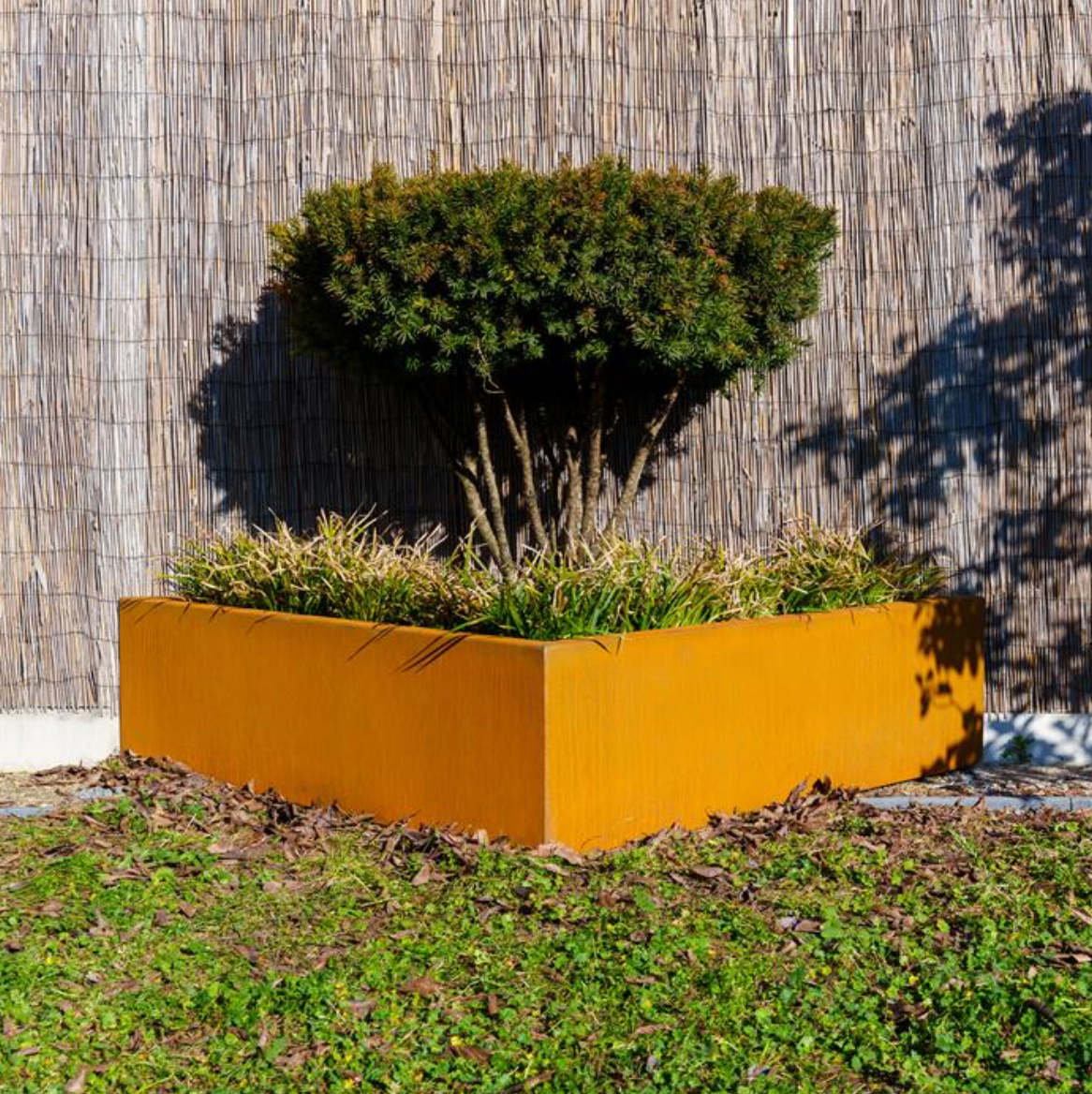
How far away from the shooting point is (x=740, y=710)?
538 cm

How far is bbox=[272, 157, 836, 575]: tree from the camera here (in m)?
5.70

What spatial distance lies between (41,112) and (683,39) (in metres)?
3.23

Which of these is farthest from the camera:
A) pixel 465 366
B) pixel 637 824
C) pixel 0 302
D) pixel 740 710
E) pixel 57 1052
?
pixel 0 302

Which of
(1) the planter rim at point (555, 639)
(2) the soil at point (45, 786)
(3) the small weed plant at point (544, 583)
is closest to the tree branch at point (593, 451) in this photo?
(3) the small weed plant at point (544, 583)

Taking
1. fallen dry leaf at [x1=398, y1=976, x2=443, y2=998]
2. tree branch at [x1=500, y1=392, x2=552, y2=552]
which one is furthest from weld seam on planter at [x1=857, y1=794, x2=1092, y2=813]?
fallen dry leaf at [x1=398, y1=976, x2=443, y2=998]

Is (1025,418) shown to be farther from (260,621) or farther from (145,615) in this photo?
(145,615)

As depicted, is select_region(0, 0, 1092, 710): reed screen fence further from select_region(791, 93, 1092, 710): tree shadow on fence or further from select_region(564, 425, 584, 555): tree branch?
select_region(564, 425, 584, 555): tree branch

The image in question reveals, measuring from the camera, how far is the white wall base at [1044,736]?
21.9 feet

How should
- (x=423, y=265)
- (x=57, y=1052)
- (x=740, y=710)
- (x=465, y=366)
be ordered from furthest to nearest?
(x=465, y=366)
(x=423, y=265)
(x=740, y=710)
(x=57, y=1052)

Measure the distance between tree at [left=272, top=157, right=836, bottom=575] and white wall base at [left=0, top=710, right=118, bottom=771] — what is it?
221 centimetres

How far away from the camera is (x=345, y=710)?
5.54 m

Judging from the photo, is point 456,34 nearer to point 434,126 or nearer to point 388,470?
point 434,126

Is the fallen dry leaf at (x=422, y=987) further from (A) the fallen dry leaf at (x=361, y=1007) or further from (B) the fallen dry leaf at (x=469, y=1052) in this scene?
(B) the fallen dry leaf at (x=469, y=1052)

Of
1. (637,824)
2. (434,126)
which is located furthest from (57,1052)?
(434,126)
